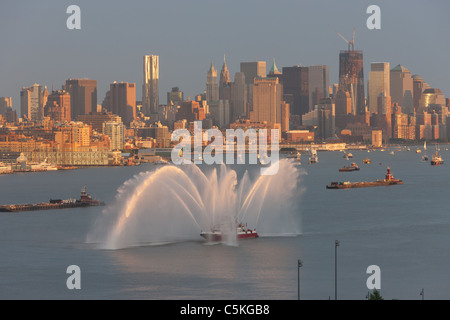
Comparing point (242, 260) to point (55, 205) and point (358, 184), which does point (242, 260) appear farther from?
point (358, 184)

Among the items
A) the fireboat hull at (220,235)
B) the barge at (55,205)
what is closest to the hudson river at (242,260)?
the fireboat hull at (220,235)

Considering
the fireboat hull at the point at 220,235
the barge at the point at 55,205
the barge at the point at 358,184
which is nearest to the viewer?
the fireboat hull at the point at 220,235

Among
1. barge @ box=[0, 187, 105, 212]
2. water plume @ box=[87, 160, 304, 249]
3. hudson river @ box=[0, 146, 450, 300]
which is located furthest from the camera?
barge @ box=[0, 187, 105, 212]

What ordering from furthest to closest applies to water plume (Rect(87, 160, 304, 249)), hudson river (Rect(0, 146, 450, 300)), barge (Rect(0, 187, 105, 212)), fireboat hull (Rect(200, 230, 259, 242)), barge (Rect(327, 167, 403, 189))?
1. barge (Rect(327, 167, 403, 189))
2. barge (Rect(0, 187, 105, 212))
3. water plume (Rect(87, 160, 304, 249))
4. fireboat hull (Rect(200, 230, 259, 242))
5. hudson river (Rect(0, 146, 450, 300))

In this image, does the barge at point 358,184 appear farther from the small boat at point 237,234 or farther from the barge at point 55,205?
the small boat at point 237,234

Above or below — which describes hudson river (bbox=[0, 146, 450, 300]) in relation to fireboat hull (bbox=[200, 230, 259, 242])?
below

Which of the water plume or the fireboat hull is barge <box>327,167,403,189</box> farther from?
the fireboat hull

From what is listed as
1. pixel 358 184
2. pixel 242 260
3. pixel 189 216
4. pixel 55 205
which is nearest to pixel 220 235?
pixel 242 260

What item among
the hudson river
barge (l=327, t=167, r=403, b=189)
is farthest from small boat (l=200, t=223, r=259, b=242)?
barge (l=327, t=167, r=403, b=189)
